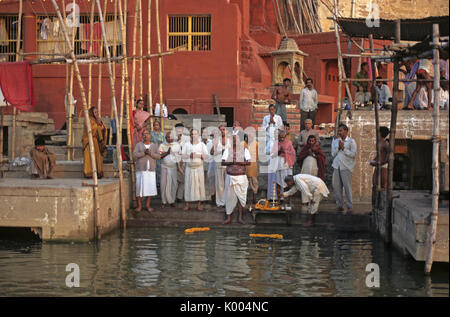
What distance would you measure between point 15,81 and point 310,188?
5.30 metres

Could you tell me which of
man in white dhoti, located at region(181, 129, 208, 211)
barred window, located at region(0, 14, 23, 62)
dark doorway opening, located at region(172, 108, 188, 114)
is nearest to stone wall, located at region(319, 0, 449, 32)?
dark doorway opening, located at region(172, 108, 188, 114)

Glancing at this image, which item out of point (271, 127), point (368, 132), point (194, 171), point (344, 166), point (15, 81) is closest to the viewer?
point (15, 81)

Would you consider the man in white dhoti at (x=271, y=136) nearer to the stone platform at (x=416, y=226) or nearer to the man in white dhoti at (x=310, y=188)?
the man in white dhoti at (x=310, y=188)

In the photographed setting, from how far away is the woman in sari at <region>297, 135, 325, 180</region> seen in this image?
1186 cm

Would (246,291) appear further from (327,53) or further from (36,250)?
(327,53)

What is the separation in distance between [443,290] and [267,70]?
1388 centimetres

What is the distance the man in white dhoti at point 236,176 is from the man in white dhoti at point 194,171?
1.99ft

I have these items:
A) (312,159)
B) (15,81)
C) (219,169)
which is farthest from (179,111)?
(15,81)

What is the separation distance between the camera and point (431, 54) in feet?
26.0

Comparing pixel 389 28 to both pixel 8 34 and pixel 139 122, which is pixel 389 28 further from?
pixel 8 34

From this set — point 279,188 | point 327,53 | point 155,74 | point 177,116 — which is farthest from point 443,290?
point 327,53

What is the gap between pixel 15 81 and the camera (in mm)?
11227

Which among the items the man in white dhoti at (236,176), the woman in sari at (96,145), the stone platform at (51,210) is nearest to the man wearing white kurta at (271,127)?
the man in white dhoti at (236,176)

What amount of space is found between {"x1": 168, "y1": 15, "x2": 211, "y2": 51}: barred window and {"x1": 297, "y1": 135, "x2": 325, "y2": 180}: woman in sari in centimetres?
758
